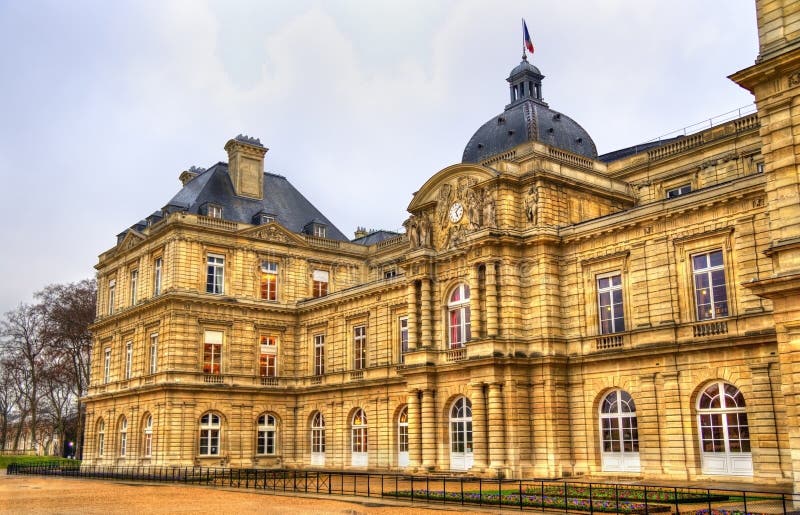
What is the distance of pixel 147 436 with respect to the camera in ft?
145

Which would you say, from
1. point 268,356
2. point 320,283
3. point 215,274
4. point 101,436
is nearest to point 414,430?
point 268,356

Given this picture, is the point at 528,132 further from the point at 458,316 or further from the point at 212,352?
the point at 212,352

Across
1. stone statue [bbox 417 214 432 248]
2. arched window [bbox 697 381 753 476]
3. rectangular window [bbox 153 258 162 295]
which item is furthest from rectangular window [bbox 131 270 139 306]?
arched window [bbox 697 381 753 476]

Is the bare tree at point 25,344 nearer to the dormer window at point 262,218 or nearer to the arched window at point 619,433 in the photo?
the dormer window at point 262,218

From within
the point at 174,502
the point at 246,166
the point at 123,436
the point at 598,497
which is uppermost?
the point at 246,166

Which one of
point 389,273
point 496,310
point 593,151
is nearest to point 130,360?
point 389,273

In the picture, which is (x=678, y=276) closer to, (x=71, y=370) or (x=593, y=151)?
(x=593, y=151)

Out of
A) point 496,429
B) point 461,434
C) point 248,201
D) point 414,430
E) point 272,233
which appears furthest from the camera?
point 248,201

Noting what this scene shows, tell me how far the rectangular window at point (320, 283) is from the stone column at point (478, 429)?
64.2 feet

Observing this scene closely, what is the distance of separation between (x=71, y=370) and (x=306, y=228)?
880 inches

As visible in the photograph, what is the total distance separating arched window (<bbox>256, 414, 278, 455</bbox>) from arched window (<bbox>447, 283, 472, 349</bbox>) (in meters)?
15.7

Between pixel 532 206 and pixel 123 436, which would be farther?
pixel 123 436

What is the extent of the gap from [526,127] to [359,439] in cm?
1784

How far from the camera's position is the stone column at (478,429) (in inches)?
1222
